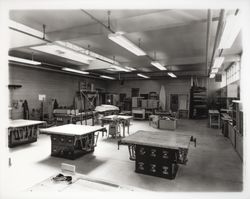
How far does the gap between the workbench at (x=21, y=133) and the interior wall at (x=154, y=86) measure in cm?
966

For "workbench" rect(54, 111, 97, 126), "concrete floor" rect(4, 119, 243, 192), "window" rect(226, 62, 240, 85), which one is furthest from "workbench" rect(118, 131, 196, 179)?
"window" rect(226, 62, 240, 85)

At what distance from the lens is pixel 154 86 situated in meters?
15.1

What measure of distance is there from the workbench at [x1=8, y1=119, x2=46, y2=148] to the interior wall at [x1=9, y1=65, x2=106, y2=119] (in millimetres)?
2613

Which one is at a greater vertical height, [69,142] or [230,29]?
[230,29]

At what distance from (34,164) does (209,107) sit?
12876mm

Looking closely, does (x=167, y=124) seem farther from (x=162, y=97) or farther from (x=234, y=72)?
(x=162, y=97)

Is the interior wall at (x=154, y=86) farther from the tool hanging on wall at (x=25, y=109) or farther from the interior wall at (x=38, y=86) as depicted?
the tool hanging on wall at (x=25, y=109)

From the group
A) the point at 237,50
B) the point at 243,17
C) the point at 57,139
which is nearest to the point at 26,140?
the point at 57,139

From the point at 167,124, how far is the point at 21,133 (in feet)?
20.7

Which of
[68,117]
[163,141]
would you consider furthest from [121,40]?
[68,117]

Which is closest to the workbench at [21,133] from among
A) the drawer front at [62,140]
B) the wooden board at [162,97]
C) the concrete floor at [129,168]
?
the concrete floor at [129,168]

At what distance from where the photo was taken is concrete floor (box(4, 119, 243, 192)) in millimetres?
3395

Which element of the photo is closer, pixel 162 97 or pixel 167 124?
pixel 167 124

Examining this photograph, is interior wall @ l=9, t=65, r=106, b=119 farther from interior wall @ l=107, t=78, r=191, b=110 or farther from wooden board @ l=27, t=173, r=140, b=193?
wooden board @ l=27, t=173, r=140, b=193
